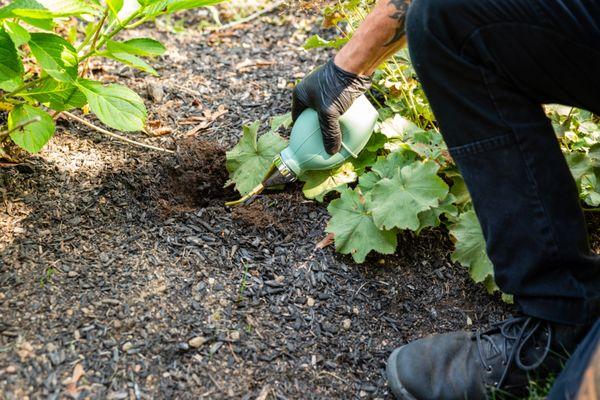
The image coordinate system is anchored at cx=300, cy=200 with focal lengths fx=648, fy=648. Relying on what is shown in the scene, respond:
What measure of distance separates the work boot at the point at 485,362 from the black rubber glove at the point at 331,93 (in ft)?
2.73

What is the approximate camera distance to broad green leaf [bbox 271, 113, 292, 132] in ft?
8.73

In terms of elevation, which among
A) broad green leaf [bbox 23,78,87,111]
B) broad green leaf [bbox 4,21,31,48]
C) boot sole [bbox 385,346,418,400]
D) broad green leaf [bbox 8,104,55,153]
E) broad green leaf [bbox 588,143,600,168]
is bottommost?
boot sole [bbox 385,346,418,400]

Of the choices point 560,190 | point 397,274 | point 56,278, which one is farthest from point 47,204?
point 560,190

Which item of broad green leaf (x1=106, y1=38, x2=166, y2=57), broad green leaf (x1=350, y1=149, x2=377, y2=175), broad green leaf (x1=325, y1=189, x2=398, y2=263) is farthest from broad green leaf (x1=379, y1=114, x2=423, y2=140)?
broad green leaf (x1=106, y1=38, x2=166, y2=57)

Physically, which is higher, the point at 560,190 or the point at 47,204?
the point at 560,190

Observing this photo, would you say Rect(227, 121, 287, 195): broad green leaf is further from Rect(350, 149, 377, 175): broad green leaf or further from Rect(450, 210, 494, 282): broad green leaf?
Rect(450, 210, 494, 282): broad green leaf

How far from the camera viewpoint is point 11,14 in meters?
1.90

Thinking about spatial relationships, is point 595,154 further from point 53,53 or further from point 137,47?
point 53,53

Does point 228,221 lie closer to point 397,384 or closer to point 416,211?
point 416,211

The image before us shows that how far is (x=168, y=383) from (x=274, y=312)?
1.39ft

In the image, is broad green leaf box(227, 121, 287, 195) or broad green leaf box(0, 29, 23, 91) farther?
broad green leaf box(227, 121, 287, 195)

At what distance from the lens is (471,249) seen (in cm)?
218

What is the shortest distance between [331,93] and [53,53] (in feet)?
3.02

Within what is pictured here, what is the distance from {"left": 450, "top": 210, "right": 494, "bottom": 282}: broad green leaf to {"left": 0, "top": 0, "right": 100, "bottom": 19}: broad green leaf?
138cm
